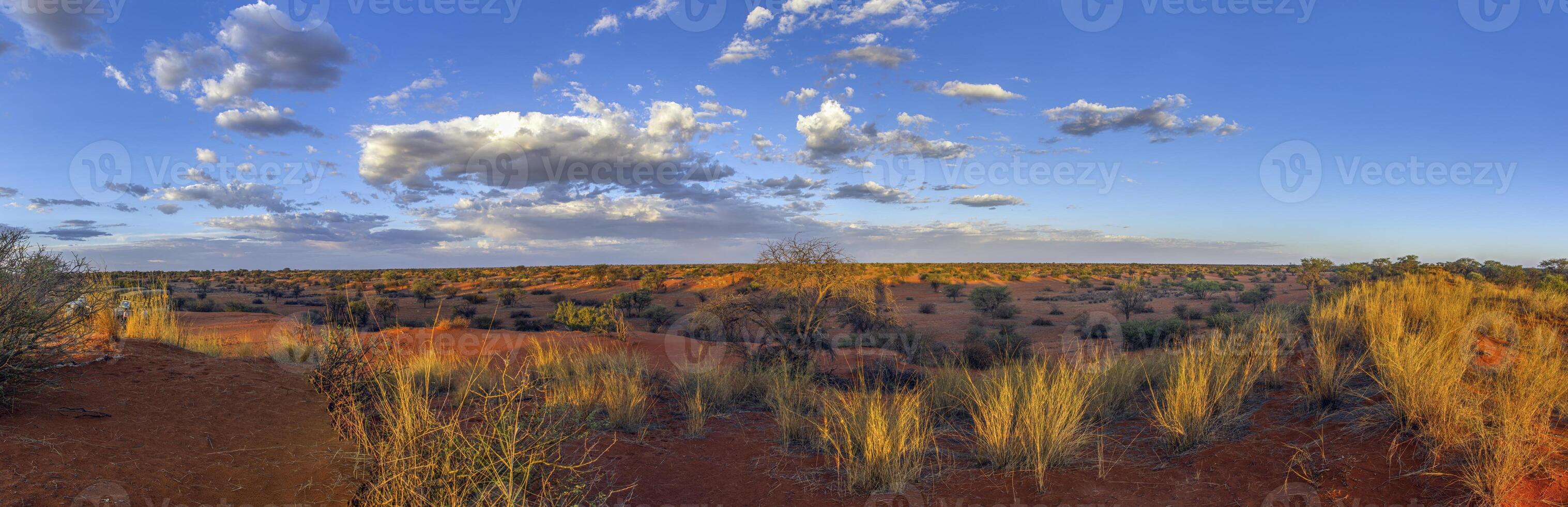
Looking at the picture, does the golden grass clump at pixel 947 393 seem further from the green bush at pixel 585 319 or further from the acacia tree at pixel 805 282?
the green bush at pixel 585 319

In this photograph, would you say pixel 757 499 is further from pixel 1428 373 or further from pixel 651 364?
pixel 651 364

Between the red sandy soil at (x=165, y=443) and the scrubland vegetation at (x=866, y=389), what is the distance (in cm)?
27

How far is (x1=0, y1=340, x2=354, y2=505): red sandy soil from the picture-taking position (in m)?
3.40

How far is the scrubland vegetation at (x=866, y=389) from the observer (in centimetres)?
395

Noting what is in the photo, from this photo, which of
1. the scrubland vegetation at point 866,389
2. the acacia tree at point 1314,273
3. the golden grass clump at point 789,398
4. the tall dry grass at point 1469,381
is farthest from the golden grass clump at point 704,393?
the acacia tree at point 1314,273

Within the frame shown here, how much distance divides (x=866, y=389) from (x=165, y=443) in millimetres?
5850

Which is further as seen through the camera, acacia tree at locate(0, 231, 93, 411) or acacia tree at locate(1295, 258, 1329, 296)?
acacia tree at locate(1295, 258, 1329, 296)

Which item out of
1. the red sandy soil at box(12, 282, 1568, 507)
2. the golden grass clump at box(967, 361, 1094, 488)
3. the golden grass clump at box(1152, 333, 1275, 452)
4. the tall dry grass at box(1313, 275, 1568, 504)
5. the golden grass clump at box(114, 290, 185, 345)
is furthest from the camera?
the golden grass clump at box(114, 290, 185, 345)

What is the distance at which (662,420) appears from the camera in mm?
7363

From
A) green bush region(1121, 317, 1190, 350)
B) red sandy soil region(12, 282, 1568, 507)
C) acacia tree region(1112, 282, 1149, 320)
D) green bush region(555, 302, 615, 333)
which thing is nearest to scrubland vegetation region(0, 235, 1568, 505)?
red sandy soil region(12, 282, 1568, 507)

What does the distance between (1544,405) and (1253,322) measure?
5493 millimetres

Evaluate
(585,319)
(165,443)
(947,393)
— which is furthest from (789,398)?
(585,319)

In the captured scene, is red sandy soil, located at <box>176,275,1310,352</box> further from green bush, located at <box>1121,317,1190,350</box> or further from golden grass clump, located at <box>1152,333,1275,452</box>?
golden grass clump, located at <box>1152,333,1275,452</box>

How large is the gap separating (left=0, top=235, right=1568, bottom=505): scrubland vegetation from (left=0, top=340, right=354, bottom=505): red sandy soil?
27cm
